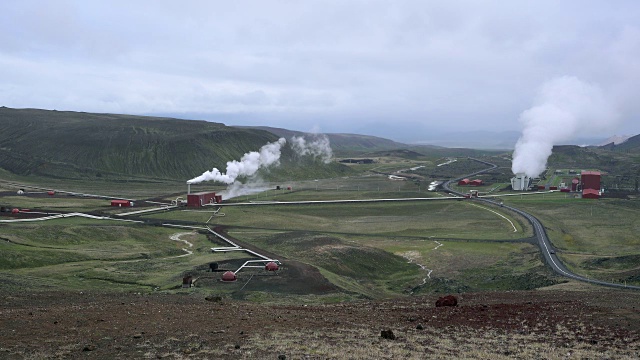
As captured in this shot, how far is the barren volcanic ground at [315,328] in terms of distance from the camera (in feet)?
80.8

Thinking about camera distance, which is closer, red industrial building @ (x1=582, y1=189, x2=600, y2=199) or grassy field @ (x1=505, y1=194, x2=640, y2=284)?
grassy field @ (x1=505, y1=194, x2=640, y2=284)

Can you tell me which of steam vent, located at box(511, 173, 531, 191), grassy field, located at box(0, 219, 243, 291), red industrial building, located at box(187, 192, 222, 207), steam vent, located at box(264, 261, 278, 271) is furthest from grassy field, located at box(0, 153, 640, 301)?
steam vent, located at box(511, 173, 531, 191)

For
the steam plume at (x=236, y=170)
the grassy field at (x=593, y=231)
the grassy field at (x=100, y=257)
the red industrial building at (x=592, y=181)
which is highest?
the red industrial building at (x=592, y=181)

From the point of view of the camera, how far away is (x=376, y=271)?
205 ft

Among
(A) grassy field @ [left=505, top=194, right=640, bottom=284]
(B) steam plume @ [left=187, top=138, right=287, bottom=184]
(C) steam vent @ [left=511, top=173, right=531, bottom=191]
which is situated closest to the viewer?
(A) grassy field @ [left=505, top=194, right=640, bottom=284]

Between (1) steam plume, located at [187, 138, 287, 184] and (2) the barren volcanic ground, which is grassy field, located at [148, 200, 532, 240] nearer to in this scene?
(1) steam plume, located at [187, 138, 287, 184]

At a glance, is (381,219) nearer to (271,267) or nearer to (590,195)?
(590,195)

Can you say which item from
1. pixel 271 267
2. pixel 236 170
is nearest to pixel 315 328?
pixel 271 267

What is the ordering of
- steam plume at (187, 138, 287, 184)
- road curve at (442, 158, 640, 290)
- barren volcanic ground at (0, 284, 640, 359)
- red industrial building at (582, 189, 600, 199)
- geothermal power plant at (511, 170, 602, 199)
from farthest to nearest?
steam plume at (187, 138, 287, 184) < geothermal power plant at (511, 170, 602, 199) < red industrial building at (582, 189, 600, 199) < road curve at (442, 158, 640, 290) < barren volcanic ground at (0, 284, 640, 359)

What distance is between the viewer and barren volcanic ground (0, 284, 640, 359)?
24.6 meters

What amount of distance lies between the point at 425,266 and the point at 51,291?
124 ft

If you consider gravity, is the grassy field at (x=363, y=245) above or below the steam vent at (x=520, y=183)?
below

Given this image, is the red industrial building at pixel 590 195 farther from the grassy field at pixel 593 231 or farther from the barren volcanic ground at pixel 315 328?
the barren volcanic ground at pixel 315 328

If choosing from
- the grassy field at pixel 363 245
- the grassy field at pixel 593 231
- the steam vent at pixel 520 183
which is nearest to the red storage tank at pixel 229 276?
the grassy field at pixel 363 245
